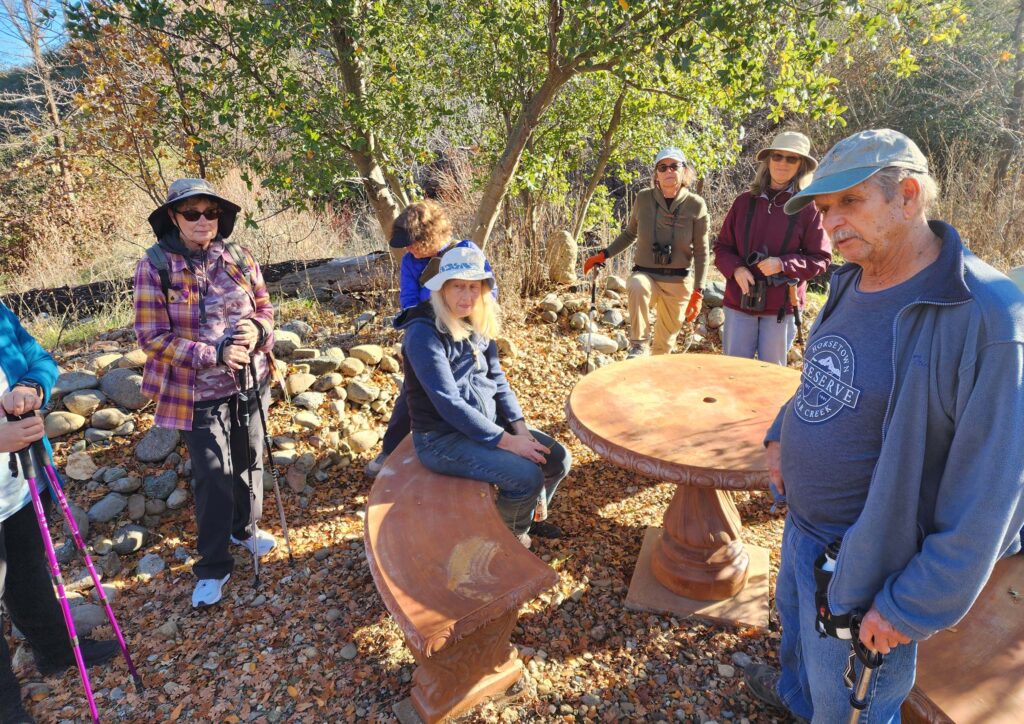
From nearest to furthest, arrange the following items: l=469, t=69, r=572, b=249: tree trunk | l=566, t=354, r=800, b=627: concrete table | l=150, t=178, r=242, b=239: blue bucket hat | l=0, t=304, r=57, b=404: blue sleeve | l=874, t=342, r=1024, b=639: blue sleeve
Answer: l=874, t=342, r=1024, b=639: blue sleeve < l=0, t=304, r=57, b=404: blue sleeve < l=566, t=354, r=800, b=627: concrete table < l=150, t=178, r=242, b=239: blue bucket hat < l=469, t=69, r=572, b=249: tree trunk

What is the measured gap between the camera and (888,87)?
12.7m

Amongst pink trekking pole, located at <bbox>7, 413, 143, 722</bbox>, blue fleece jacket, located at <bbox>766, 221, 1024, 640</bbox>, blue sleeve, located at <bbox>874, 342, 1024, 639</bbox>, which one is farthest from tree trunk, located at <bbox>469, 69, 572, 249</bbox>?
blue sleeve, located at <bbox>874, 342, 1024, 639</bbox>

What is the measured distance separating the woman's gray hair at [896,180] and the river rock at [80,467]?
13.4 ft

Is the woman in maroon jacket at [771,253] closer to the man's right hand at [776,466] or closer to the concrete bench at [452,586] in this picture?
the man's right hand at [776,466]

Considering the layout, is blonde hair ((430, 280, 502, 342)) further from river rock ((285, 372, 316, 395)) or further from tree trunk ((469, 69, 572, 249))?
tree trunk ((469, 69, 572, 249))

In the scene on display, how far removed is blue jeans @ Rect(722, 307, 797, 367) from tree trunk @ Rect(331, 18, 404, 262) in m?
2.84

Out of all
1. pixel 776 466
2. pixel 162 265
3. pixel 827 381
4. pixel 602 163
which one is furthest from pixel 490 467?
pixel 602 163

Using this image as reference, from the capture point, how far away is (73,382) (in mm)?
3895

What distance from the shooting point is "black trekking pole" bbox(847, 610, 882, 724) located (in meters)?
1.38

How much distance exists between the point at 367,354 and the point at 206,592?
2179 millimetres

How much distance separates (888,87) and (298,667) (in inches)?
605

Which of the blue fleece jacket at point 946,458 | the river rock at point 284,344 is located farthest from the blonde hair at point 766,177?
the river rock at point 284,344

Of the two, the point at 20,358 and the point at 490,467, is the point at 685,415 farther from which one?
the point at 20,358

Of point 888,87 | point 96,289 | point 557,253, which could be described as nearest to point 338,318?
point 557,253
